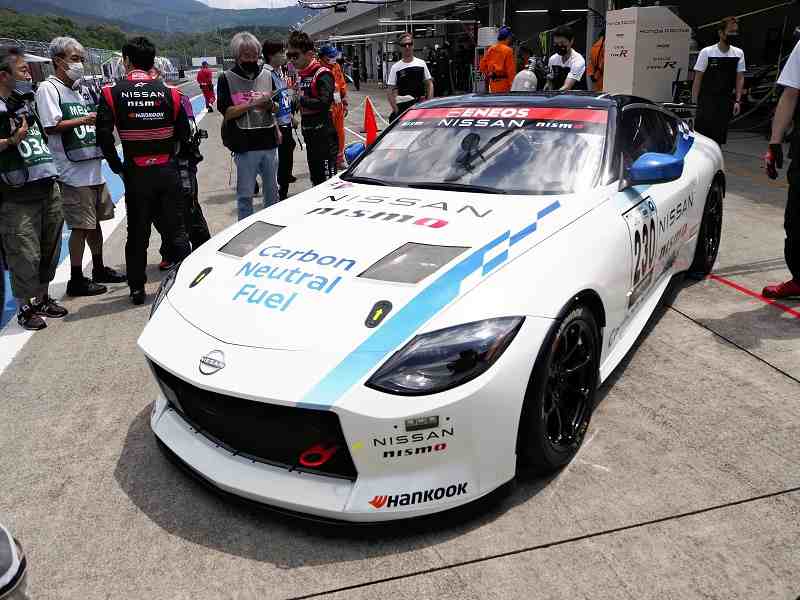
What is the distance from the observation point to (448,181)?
10.9ft

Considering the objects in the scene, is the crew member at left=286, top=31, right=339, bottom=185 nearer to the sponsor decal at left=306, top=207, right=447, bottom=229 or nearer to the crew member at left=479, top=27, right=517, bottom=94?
the crew member at left=479, top=27, right=517, bottom=94

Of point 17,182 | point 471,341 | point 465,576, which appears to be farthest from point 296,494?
point 17,182

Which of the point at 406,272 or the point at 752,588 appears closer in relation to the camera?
the point at 752,588

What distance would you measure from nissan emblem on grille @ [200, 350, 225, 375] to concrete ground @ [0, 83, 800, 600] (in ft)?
1.66

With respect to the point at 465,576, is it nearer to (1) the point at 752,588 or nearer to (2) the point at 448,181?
(1) the point at 752,588

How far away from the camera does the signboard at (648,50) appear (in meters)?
12.5

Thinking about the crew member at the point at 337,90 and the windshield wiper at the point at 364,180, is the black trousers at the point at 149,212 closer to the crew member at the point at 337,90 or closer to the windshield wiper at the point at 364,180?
the windshield wiper at the point at 364,180

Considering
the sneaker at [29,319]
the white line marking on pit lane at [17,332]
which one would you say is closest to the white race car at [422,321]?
the white line marking on pit lane at [17,332]

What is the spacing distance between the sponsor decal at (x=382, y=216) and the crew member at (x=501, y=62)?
7547mm

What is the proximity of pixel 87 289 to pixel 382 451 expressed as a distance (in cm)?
383

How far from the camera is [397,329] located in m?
2.21

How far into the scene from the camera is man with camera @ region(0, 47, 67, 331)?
13.3ft

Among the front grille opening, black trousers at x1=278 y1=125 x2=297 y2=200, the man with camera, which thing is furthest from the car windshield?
black trousers at x1=278 y1=125 x2=297 y2=200

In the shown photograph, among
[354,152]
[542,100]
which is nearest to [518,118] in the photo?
[542,100]
